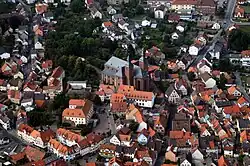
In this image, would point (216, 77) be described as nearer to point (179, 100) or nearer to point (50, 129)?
point (179, 100)

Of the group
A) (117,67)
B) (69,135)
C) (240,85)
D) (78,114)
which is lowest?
(240,85)

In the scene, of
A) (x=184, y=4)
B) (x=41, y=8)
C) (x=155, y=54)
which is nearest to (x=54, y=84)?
(x=155, y=54)

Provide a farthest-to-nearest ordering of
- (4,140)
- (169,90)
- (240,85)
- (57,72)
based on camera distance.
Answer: (240,85)
(57,72)
(169,90)
(4,140)

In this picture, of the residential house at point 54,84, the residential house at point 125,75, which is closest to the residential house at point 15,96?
the residential house at point 54,84

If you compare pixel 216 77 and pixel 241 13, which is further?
pixel 241 13

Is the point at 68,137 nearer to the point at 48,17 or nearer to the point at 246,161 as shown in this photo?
the point at 246,161

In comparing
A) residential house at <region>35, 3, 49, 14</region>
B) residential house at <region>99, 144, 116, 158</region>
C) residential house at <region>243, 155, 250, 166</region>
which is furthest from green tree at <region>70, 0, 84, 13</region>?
residential house at <region>243, 155, 250, 166</region>

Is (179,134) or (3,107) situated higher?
(179,134)

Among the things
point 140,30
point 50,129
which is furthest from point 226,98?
point 140,30

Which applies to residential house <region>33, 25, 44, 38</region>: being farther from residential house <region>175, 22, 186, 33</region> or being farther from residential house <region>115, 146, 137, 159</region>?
residential house <region>115, 146, 137, 159</region>
